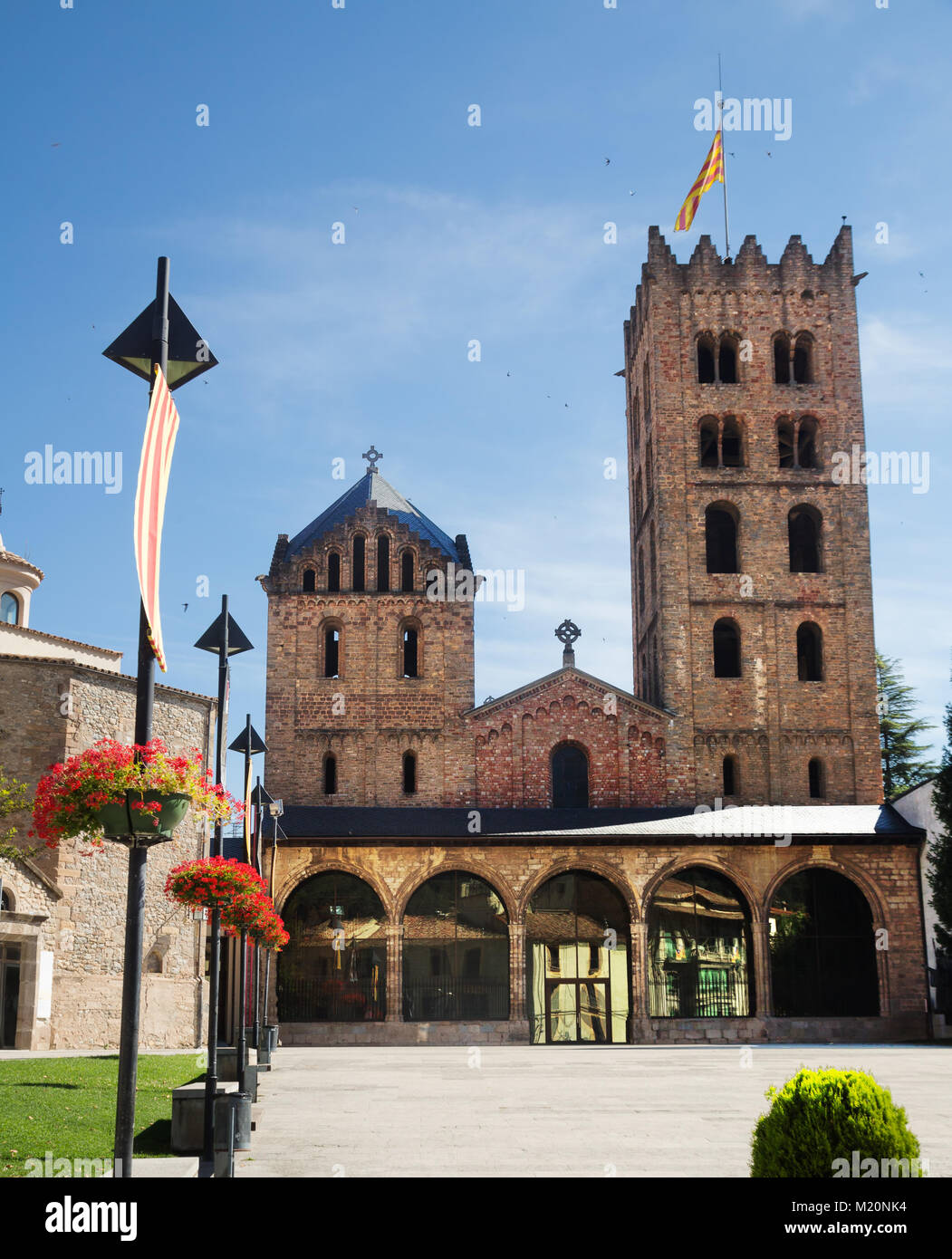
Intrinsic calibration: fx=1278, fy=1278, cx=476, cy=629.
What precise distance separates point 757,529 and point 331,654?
15.0m

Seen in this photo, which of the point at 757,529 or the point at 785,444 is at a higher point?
the point at 785,444

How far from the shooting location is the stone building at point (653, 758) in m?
36.9

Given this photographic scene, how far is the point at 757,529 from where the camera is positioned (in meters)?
43.2

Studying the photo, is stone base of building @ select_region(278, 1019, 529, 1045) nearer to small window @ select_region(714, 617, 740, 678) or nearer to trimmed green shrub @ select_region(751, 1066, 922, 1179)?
small window @ select_region(714, 617, 740, 678)

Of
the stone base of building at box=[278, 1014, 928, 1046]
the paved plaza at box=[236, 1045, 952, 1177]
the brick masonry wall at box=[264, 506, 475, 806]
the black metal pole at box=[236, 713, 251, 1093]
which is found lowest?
the stone base of building at box=[278, 1014, 928, 1046]

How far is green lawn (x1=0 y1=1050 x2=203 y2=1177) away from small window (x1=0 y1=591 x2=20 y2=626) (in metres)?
23.6

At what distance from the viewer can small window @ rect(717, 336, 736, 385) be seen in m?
45.2

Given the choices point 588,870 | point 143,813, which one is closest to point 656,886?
point 588,870

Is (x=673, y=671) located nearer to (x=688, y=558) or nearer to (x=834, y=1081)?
(x=688, y=558)

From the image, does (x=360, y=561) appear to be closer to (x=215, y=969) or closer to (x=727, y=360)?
(x=727, y=360)

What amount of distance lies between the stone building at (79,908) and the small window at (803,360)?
77.5 feet

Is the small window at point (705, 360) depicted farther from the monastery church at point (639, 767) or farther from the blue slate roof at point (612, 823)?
the blue slate roof at point (612, 823)

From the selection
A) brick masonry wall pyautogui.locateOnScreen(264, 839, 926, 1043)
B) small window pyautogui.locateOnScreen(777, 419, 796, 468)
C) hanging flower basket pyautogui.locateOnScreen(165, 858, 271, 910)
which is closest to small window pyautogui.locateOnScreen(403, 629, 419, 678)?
brick masonry wall pyautogui.locateOnScreen(264, 839, 926, 1043)

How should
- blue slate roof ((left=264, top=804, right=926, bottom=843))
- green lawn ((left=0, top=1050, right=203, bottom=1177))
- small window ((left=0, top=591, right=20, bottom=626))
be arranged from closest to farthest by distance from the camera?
green lawn ((left=0, top=1050, right=203, bottom=1177))
blue slate roof ((left=264, top=804, right=926, bottom=843))
small window ((left=0, top=591, right=20, bottom=626))
